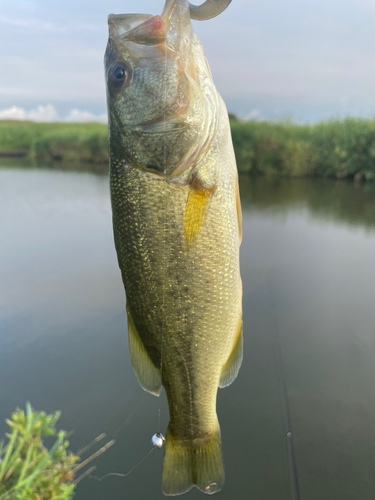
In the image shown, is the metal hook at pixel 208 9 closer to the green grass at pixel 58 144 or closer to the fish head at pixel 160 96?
the fish head at pixel 160 96

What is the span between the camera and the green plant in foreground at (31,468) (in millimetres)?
833

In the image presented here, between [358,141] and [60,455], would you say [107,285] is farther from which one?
[358,141]

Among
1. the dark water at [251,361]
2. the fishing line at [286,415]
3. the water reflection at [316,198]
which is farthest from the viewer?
the water reflection at [316,198]

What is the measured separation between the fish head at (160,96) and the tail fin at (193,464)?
1156mm

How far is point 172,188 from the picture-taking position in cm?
117

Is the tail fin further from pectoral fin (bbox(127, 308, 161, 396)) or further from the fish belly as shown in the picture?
pectoral fin (bbox(127, 308, 161, 396))

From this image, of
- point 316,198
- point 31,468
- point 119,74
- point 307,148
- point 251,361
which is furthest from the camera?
point 307,148

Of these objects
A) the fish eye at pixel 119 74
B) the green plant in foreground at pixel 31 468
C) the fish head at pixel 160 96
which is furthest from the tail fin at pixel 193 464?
the fish eye at pixel 119 74

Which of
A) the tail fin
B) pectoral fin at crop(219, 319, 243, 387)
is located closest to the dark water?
the tail fin

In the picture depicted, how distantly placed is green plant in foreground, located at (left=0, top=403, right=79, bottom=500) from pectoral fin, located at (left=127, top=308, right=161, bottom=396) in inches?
14.9

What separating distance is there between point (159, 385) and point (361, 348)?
11.0ft

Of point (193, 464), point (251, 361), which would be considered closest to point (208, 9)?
point (193, 464)

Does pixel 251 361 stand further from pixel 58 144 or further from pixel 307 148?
pixel 58 144

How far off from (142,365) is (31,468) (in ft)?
1.66
